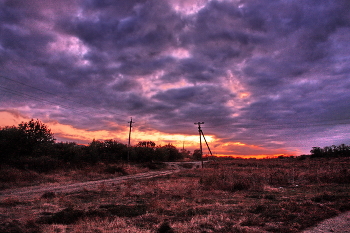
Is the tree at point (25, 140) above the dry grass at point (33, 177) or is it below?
above

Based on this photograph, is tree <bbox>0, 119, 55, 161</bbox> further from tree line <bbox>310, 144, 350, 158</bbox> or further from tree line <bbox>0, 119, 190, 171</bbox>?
tree line <bbox>310, 144, 350, 158</bbox>

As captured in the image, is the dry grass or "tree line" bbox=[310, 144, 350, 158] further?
"tree line" bbox=[310, 144, 350, 158]

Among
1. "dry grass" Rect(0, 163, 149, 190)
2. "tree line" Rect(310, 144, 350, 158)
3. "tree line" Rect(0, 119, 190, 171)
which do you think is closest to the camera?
"dry grass" Rect(0, 163, 149, 190)

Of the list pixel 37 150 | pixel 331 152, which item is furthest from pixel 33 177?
pixel 331 152

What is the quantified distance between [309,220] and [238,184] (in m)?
9.89

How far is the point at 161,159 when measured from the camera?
70.6 metres

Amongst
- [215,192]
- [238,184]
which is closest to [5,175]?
[215,192]

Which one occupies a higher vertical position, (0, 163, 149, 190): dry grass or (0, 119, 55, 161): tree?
(0, 119, 55, 161): tree

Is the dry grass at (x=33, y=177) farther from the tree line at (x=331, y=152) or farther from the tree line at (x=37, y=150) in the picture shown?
the tree line at (x=331, y=152)

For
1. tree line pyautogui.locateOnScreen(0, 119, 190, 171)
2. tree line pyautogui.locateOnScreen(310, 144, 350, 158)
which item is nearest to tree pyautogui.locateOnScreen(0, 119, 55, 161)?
tree line pyautogui.locateOnScreen(0, 119, 190, 171)

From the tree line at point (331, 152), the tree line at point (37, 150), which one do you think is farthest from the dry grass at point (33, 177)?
the tree line at point (331, 152)

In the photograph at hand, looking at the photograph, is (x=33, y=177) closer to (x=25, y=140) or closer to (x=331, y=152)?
(x=25, y=140)

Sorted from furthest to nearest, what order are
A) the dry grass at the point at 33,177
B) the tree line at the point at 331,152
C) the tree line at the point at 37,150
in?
the tree line at the point at 331,152 < the tree line at the point at 37,150 < the dry grass at the point at 33,177

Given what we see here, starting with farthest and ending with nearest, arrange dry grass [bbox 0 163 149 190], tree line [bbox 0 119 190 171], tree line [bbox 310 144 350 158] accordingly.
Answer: tree line [bbox 310 144 350 158]
tree line [bbox 0 119 190 171]
dry grass [bbox 0 163 149 190]
